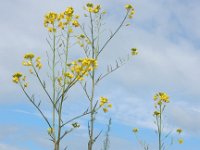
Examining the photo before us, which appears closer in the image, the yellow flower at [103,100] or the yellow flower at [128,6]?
the yellow flower at [103,100]

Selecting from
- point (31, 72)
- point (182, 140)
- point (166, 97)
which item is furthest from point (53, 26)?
point (182, 140)

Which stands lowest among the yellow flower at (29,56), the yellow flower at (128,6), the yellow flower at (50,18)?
the yellow flower at (29,56)

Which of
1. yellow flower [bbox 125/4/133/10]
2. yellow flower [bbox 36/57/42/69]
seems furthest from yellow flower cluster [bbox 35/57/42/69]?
yellow flower [bbox 125/4/133/10]

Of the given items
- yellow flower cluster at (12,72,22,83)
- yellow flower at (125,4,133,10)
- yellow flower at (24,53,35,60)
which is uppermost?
yellow flower at (125,4,133,10)

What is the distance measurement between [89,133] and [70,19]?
2026 mm

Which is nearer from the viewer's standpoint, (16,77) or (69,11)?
(16,77)

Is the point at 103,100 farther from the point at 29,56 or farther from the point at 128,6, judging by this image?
the point at 128,6

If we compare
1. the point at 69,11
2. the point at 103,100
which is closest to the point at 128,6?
the point at 69,11

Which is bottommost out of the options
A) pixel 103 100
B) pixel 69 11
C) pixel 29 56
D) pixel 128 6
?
pixel 103 100

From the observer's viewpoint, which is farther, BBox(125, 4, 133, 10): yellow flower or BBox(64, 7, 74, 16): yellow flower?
BBox(125, 4, 133, 10): yellow flower

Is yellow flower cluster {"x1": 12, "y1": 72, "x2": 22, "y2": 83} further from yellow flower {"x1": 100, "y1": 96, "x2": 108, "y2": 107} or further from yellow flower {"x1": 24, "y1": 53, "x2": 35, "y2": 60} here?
yellow flower {"x1": 100, "y1": 96, "x2": 108, "y2": 107}

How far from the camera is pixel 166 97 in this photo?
30.4 ft

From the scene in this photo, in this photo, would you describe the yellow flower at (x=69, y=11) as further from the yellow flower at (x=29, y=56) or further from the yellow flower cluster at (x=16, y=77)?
the yellow flower cluster at (x=16, y=77)

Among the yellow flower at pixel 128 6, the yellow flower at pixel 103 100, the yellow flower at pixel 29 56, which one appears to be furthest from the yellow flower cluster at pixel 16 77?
the yellow flower at pixel 128 6
